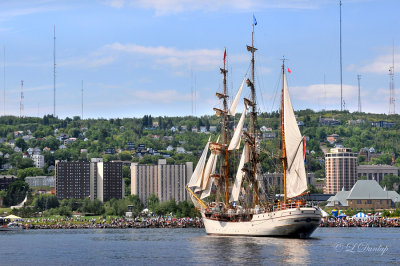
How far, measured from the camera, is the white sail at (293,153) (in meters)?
122

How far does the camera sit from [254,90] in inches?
5276

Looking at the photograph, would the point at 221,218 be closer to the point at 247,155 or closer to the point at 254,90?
the point at 247,155

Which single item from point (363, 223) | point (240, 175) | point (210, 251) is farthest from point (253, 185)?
point (363, 223)

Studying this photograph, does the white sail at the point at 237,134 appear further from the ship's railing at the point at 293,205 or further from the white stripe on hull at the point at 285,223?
the ship's railing at the point at 293,205

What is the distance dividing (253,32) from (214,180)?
24.7 metres

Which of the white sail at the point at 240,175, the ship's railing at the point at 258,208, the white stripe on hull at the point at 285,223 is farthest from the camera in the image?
the white sail at the point at 240,175

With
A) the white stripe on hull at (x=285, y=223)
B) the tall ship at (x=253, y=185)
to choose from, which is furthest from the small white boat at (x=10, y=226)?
the white stripe on hull at (x=285, y=223)

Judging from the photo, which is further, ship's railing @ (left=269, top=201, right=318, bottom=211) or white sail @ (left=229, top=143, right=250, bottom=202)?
white sail @ (left=229, top=143, right=250, bottom=202)

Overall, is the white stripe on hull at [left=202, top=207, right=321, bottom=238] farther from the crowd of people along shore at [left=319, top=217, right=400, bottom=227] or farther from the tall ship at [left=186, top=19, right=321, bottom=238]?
the crowd of people along shore at [left=319, top=217, right=400, bottom=227]

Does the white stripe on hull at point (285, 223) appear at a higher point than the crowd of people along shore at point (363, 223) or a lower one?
higher

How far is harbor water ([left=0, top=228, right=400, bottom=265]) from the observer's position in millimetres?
93375

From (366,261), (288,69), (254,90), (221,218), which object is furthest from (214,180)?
(366,261)

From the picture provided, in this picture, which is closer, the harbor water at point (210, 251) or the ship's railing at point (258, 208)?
the harbor water at point (210, 251)

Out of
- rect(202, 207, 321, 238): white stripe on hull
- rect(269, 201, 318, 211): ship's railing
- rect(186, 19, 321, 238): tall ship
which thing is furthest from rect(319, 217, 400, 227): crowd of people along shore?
rect(269, 201, 318, 211): ship's railing
